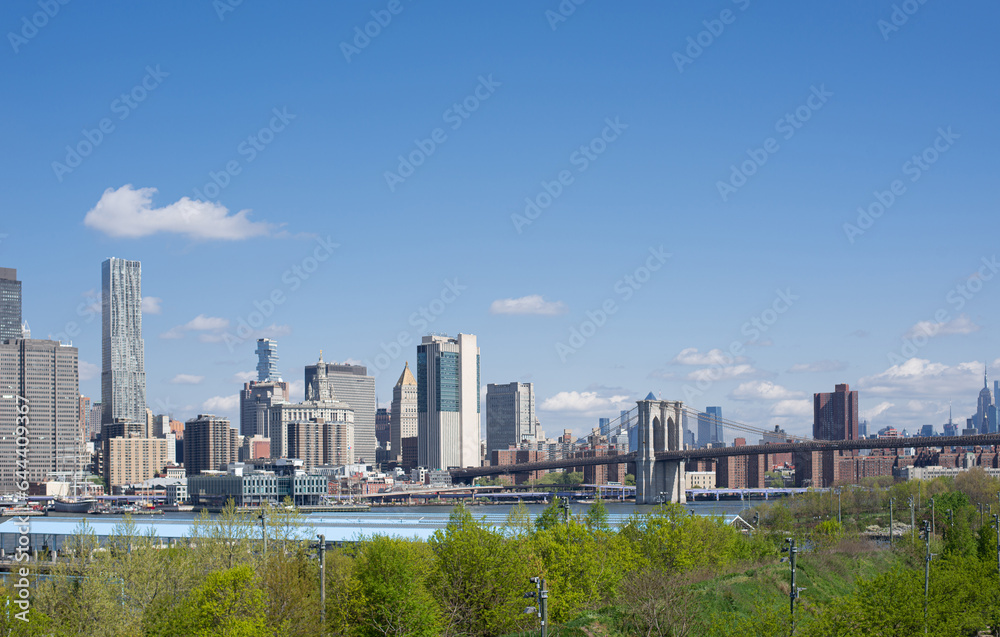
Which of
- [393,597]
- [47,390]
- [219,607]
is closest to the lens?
[219,607]

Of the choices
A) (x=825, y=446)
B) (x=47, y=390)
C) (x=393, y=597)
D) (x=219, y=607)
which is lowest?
(x=825, y=446)

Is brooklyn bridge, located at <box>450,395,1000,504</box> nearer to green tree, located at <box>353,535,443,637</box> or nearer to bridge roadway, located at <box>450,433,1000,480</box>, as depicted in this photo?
bridge roadway, located at <box>450,433,1000,480</box>

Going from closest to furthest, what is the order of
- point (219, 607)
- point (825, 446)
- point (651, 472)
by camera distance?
point (219, 607)
point (825, 446)
point (651, 472)

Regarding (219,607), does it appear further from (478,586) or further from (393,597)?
(478,586)

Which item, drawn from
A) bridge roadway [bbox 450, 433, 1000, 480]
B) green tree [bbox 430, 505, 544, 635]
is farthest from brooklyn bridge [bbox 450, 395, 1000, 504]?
green tree [bbox 430, 505, 544, 635]

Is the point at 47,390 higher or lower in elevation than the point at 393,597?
higher

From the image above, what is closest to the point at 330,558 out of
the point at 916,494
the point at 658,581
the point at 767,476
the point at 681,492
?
the point at 658,581

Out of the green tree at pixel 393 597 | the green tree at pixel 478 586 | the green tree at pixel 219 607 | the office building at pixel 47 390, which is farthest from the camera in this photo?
the office building at pixel 47 390

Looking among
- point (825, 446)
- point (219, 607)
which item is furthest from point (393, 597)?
point (825, 446)

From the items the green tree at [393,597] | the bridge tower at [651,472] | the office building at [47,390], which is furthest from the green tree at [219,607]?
the office building at [47,390]

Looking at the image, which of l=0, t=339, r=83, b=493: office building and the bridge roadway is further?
l=0, t=339, r=83, b=493: office building

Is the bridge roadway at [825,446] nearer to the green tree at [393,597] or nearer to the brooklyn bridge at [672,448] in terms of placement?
the brooklyn bridge at [672,448]

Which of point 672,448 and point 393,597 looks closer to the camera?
point 393,597

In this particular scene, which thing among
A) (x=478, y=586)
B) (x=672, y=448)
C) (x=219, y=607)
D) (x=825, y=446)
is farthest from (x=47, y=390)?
(x=219, y=607)
